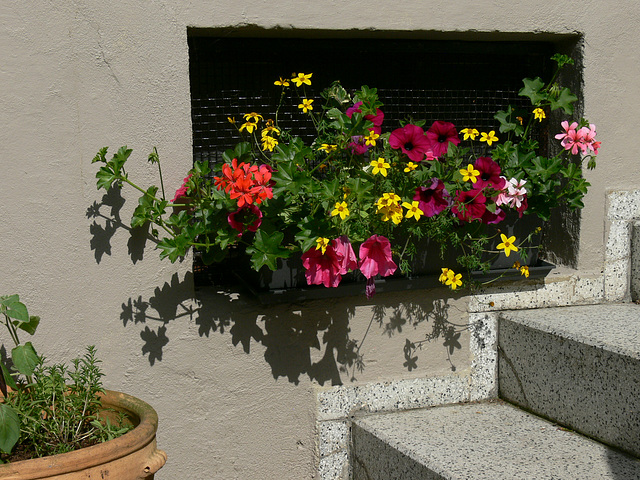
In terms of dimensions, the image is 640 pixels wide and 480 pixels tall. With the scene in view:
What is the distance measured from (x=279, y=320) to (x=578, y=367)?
1026mm

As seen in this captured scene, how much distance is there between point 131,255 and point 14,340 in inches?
17.1

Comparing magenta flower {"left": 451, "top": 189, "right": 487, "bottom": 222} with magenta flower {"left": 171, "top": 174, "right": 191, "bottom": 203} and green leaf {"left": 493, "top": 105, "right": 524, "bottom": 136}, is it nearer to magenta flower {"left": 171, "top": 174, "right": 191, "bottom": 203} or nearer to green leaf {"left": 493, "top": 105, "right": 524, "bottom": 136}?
green leaf {"left": 493, "top": 105, "right": 524, "bottom": 136}

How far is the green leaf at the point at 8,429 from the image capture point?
1657 mm

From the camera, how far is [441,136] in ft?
7.53

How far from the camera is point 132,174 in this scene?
87.0 inches

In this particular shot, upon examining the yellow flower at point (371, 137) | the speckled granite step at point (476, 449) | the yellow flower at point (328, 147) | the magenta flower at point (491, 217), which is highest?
the yellow flower at point (371, 137)

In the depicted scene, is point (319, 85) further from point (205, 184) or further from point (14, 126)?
point (14, 126)

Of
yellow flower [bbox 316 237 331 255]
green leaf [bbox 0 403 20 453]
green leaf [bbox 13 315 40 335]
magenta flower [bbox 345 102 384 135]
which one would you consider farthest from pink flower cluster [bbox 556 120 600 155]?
green leaf [bbox 0 403 20 453]

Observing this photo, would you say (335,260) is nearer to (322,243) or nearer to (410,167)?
(322,243)

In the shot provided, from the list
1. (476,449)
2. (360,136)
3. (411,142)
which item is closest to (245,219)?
(360,136)

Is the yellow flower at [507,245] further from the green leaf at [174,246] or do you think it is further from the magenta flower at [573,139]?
the green leaf at [174,246]

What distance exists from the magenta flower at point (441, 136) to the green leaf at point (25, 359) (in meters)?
1.36

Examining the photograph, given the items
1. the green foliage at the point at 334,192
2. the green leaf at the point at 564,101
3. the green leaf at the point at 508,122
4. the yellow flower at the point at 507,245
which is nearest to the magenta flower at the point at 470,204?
the green foliage at the point at 334,192

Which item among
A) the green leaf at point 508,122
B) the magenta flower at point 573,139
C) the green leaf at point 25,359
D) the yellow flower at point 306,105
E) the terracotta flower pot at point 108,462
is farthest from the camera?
the green leaf at point 508,122
